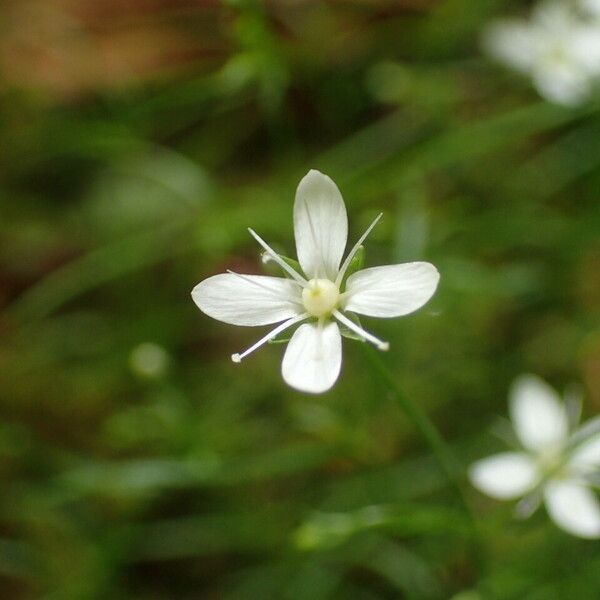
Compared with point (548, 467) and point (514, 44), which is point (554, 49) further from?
point (548, 467)

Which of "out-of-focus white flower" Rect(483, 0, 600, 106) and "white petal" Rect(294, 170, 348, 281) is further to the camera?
"out-of-focus white flower" Rect(483, 0, 600, 106)

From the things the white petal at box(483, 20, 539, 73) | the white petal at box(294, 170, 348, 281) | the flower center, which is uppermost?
the white petal at box(483, 20, 539, 73)

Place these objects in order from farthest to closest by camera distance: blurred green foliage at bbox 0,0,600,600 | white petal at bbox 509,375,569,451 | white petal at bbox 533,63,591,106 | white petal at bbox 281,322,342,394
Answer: white petal at bbox 533,63,591,106 → blurred green foliage at bbox 0,0,600,600 → white petal at bbox 509,375,569,451 → white petal at bbox 281,322,342,394

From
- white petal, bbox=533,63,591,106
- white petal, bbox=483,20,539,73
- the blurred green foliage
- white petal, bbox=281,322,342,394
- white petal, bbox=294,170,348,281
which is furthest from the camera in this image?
white petal, bbox=483,20,539,73

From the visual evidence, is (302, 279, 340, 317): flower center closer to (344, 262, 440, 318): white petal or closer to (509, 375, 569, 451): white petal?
(344, 262, 440, 318): white petal

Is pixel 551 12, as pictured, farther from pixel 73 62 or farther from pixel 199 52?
pixel 73 62

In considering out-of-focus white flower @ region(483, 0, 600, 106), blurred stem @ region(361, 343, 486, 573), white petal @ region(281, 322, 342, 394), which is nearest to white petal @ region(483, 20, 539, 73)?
out-of-focus white flower @ region(483, 0, 600, 106)

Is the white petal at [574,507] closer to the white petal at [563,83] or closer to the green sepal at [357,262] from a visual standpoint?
the green sepal at [357,262]

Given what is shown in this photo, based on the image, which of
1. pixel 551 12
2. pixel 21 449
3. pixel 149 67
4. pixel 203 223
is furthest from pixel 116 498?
pixel 551 12

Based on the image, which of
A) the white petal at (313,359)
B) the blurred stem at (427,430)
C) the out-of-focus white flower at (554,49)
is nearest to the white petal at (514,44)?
the out-of-focus white flower at (554,49)
